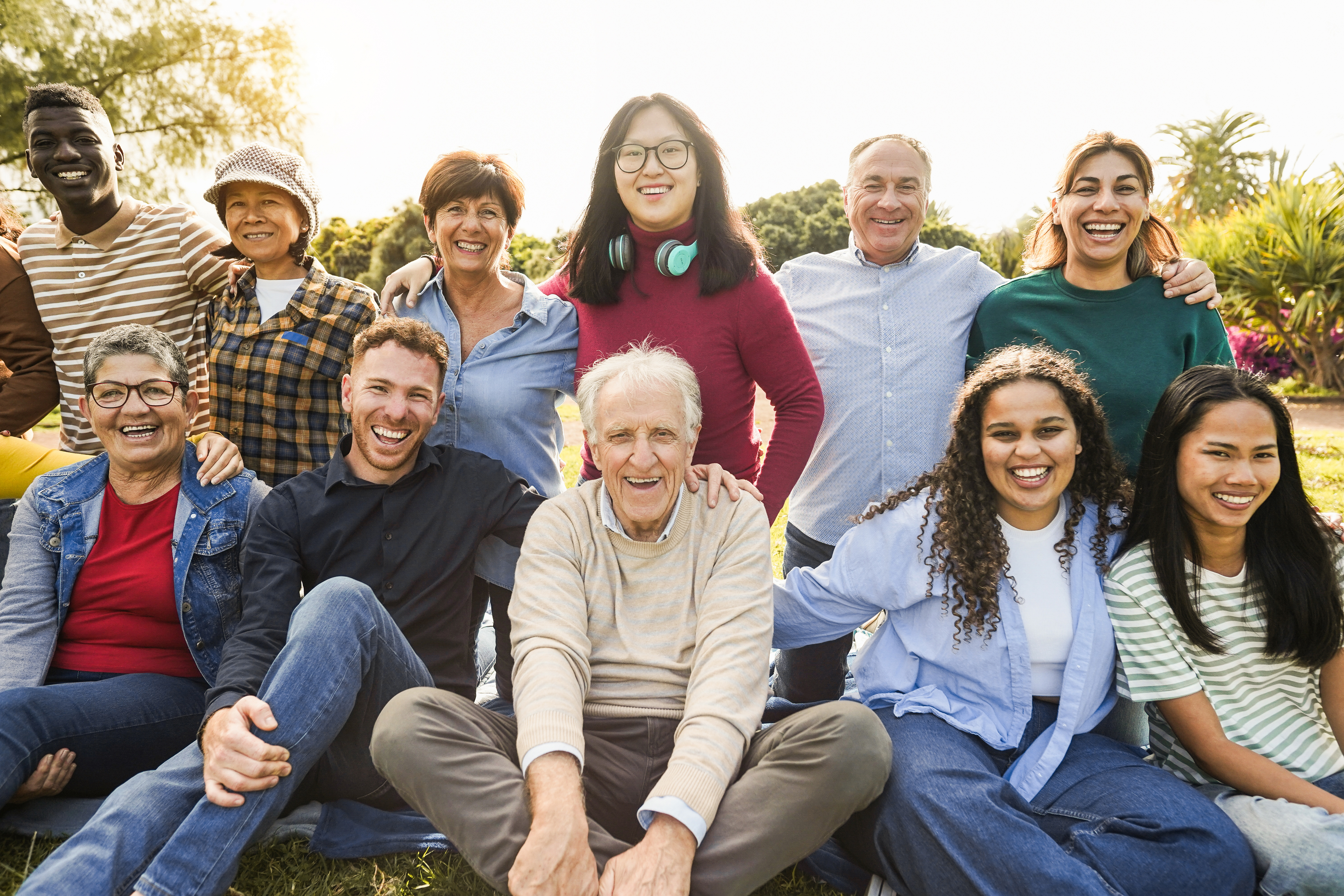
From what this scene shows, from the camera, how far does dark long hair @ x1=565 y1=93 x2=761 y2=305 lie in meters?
3.37

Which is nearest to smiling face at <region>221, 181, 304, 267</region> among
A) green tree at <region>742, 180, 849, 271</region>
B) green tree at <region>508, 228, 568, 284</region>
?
green tree at <region>508, 228, 568, 284</region>

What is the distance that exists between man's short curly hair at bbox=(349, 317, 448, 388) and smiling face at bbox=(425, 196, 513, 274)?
1.95 ft

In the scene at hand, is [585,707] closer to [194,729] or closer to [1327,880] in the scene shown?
[194,729]

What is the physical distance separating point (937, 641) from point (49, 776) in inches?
112

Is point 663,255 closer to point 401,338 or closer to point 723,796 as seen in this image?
point 401,338

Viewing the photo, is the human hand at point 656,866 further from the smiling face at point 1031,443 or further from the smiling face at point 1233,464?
the smiling face at point 1233,464

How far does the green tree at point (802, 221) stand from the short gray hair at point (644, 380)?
24.4 meters

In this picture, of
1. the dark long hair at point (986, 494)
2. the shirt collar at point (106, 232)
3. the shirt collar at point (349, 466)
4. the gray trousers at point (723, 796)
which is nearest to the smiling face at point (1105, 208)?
the dark long hair at point (986, 494)

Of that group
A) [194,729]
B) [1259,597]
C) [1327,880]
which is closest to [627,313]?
[194,729]

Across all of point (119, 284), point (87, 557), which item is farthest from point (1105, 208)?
point (119, 284)

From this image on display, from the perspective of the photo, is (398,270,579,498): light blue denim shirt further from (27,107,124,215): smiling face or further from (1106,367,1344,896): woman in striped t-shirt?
(1106,367,1344,896): woman in striped t-shirt

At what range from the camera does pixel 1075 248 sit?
3.55 meters

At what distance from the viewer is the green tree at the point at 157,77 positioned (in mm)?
14094

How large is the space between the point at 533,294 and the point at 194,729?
2057 mm
